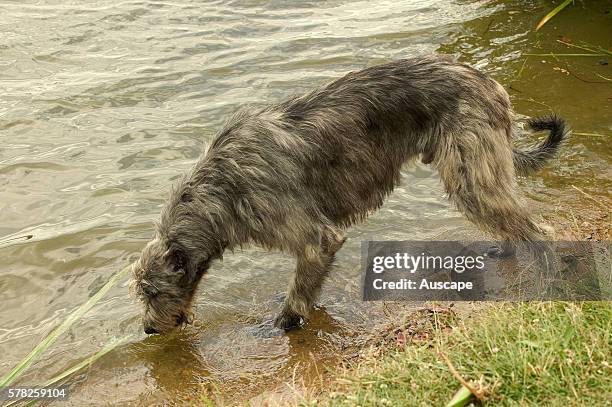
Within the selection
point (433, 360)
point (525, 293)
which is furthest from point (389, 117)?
point (433, 360)

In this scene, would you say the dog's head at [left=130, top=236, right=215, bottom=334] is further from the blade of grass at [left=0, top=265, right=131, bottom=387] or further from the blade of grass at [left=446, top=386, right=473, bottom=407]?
the blade of grass at [left=446, top=386, right=473, bottom=407]

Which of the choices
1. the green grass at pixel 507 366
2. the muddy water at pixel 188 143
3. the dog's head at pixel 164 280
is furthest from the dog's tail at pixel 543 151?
the dog's head at pixel 164 280

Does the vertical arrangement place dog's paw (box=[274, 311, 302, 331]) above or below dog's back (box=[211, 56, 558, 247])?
below

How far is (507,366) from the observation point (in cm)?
383

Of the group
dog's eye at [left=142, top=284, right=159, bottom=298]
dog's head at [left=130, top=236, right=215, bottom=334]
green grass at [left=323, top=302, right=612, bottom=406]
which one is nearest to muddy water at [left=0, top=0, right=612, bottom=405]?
dog's head at [left=130, top=236, right=215, bottom=334]

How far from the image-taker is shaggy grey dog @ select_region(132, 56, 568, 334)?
5.19 meters

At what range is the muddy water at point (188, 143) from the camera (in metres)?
5.54

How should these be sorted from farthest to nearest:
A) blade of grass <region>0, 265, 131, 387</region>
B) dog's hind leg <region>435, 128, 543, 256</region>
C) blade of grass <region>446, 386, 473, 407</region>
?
dog's hind leg <region>435, 128, 543, 256</region> < blade of grass <region>0, 265, 131, 387</region> < blade of grass <region>446, 386, 473, 407</region>

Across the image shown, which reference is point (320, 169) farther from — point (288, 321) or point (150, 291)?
point (150, 291)

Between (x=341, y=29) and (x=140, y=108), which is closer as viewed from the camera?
(x=140, y=108)

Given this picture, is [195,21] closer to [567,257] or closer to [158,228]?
[158,228]

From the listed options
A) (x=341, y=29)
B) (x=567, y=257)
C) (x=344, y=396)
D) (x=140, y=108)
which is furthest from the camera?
(x=341, y=29)

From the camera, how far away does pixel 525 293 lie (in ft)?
16.7

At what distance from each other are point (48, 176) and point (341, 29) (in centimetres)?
463
